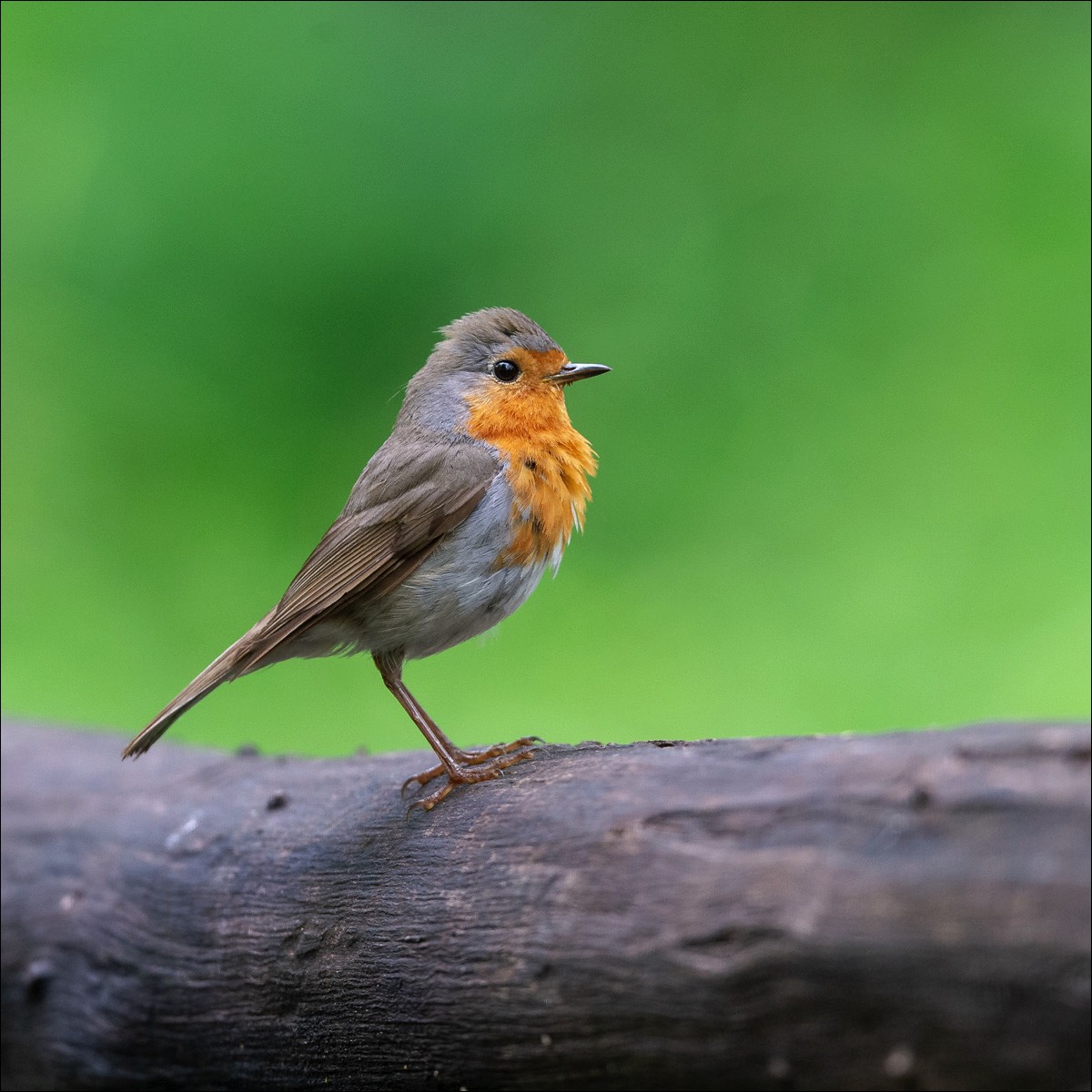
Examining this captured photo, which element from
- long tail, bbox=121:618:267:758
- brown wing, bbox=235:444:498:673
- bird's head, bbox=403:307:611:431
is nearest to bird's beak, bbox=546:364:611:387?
bird's head, bbox=403:307:611:431

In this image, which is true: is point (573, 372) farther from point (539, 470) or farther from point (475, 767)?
point (475, 767)

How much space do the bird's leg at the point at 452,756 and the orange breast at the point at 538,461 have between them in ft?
1.37

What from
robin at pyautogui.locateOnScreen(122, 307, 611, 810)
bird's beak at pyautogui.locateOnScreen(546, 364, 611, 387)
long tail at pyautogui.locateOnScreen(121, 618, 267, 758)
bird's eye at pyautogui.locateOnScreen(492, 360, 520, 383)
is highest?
bird's eye at pyautogui.locateOnScreen(492, 360, 520, 383)

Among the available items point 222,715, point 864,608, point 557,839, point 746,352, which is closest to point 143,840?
point 557,839

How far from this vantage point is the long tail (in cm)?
301

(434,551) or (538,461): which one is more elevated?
(538,461)

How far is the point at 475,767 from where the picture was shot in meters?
3.11

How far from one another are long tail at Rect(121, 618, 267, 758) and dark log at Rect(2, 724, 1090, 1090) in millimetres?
350

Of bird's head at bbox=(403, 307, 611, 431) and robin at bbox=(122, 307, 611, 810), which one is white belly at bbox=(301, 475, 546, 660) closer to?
robin at bbox=(122, 307, 611, 810)

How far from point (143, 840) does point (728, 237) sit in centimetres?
351

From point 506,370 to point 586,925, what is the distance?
6.45 ft

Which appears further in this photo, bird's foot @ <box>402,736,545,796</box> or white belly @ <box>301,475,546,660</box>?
white belly @ <box>301,475,546,660</box>

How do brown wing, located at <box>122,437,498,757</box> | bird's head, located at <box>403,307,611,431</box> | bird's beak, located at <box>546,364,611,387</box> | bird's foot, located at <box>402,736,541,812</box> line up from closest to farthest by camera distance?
bird's foot, located at <box>402,736,541,812</box> → brown wing, located at <box>122,437,498,757</box> → bird's head, located at <box>403,307,611,431</box> → bird's beak, located at <box>546,364,611,387</box>

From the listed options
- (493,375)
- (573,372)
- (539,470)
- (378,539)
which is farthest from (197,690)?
(573,372)
